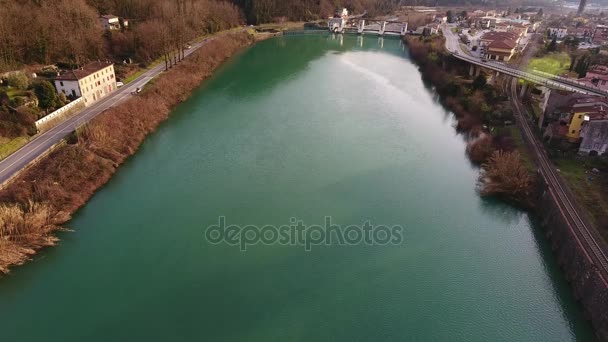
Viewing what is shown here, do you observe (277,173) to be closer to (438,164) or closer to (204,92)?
(438,164)

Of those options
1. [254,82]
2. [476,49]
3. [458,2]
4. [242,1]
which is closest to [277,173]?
[254,82]

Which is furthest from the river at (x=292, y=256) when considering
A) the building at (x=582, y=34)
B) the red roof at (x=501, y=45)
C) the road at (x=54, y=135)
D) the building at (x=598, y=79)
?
the building at (x=582, y=34)

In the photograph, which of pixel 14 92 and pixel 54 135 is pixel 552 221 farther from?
pixel 14 92

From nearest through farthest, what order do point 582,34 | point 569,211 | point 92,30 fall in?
point 569,211 < point 92,30 < point 582,34

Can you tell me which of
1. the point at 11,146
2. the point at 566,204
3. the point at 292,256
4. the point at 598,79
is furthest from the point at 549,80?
the point at 11,146

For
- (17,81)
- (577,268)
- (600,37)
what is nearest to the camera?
(577,268)

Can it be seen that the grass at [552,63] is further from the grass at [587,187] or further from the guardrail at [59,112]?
the guardrail at [59,112]

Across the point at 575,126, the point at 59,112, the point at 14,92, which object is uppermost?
the point at 14,92
